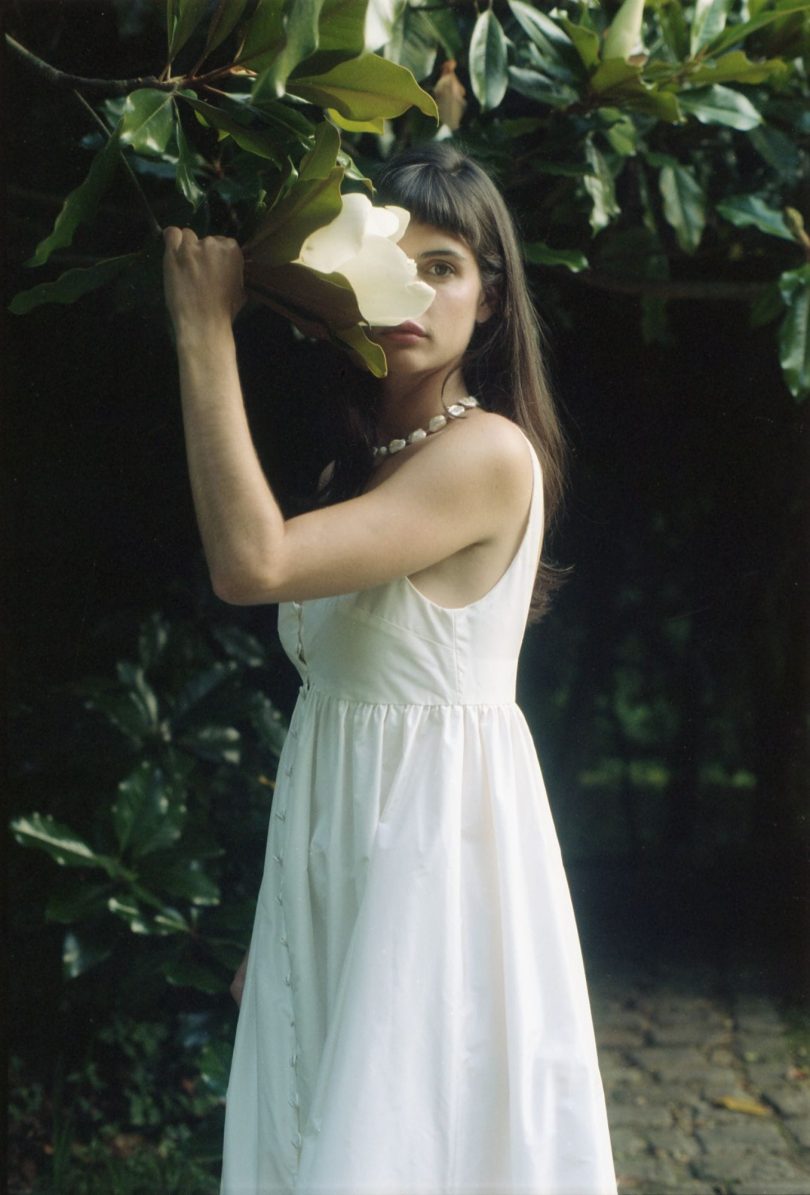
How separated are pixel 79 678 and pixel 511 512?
1534 mm

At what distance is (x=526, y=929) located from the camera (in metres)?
1.51

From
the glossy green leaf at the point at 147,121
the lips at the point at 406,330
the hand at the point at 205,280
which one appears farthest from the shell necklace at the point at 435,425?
the glossy green leaf at the point at 147,121

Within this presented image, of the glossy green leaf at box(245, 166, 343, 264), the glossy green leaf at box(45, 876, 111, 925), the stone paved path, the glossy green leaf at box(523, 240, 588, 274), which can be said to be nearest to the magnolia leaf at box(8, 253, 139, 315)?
the glossy green leaf at box(245, 166, 343, 264)

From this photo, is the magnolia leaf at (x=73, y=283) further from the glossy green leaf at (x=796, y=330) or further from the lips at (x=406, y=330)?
the glossy green leaf at (x=796, y=330)

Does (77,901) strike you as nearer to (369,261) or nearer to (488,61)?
(369,261)

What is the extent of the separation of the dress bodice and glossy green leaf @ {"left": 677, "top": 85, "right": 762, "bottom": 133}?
34.3 inches

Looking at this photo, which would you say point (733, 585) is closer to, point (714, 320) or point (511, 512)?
point (714, 320)

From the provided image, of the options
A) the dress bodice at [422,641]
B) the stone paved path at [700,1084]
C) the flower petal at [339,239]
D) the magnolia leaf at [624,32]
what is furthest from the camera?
the stone paved path at [700,1084]

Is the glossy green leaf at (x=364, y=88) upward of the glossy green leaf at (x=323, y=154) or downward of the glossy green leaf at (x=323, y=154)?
upward

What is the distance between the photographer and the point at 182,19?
1.31m

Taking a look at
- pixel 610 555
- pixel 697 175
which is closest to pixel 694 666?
pixel 610 555

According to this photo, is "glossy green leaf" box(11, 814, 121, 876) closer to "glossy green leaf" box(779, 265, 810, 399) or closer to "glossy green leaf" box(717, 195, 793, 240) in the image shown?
"glossy green leaf" box(779, 265, 810, 399)

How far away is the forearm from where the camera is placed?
4.31 feet

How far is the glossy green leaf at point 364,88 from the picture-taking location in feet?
4.22
